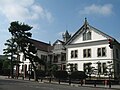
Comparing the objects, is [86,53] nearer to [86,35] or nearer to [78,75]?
[86,35]

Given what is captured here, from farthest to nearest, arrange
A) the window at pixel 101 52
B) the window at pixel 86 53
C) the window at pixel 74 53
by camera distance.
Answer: the window at pixel 74 53 < the window at pixel 86 53 < the window at pixel 101 52

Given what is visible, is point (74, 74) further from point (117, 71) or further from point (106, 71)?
point (117, 71)

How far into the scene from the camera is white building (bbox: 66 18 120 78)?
4959 centimetres

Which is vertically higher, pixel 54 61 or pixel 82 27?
pixel 82 27

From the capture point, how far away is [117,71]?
51312mm

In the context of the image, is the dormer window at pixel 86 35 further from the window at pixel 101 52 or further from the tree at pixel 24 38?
the tree at pixel 24 38

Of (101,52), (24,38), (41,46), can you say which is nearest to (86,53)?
(101,52)

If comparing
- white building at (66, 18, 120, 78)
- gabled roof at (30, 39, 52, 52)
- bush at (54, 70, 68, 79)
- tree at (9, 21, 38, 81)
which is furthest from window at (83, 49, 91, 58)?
gabled roof at (30, 39, 52, 52)

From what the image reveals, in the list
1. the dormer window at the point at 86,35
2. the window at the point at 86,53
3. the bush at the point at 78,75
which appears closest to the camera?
the bush at the point at 78,75

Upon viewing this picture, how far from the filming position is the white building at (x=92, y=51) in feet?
163

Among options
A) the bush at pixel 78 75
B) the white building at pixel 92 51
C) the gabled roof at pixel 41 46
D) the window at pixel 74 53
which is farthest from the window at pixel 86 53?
the gabled roof at pixel 41 46

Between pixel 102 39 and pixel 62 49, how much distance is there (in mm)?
14358

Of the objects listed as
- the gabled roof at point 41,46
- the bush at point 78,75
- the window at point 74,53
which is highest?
the gabled roof at point 41,46

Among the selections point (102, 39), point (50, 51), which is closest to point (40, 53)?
point (50, 51)
